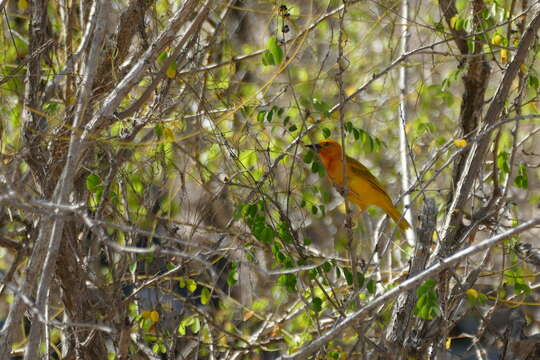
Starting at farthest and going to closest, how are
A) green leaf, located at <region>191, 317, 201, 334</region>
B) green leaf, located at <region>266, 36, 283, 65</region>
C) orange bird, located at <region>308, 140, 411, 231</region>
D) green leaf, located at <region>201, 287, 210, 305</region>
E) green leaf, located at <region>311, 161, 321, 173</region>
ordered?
orange bird, located at <region>308, 140, 411, 231</region>, green leaf, located at <region>191, 317, 201, 334</region>, green leaf, located at <region>201, 287, 210, 305</region>, green leaf, located at <region>311, 161, 321, 173</region>, green leaf, located at <region>266, 36, 283, 65</region>

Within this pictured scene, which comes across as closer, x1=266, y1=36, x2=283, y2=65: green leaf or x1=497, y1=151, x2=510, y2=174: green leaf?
x1=266, y1=36, x2=283, y2=65: green leaf

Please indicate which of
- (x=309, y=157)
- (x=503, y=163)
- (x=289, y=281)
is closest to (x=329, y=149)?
(x=503, y=163)

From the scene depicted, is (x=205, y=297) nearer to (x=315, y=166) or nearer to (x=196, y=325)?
(x=196, y=325)

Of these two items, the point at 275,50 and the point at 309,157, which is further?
the point at 309,157

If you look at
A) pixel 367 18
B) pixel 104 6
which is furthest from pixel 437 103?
pixel 104 6

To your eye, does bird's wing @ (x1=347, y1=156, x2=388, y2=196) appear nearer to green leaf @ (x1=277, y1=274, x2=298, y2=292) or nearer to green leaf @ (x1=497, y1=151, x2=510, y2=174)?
green leaf @ (x1=497, y1=151, x2=510, y2=174)

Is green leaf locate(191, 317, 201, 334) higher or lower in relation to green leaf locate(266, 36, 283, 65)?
lower

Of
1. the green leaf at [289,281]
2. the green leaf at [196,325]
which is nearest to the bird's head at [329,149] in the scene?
the green leaf at [196,325]

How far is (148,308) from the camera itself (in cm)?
444

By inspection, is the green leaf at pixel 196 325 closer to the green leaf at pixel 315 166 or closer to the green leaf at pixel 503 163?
the green leaf at pixel 315 166

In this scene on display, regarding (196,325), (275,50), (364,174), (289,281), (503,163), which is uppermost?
(275,50)

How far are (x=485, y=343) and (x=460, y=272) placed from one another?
774mm

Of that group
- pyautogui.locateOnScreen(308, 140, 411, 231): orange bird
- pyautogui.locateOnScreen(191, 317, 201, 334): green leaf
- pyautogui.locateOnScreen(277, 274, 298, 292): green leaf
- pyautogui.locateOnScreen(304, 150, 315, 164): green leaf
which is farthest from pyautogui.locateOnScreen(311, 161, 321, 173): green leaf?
pyautogui.locateOnScreen(308, 140, 411, 231): orange bird

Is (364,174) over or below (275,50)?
below
